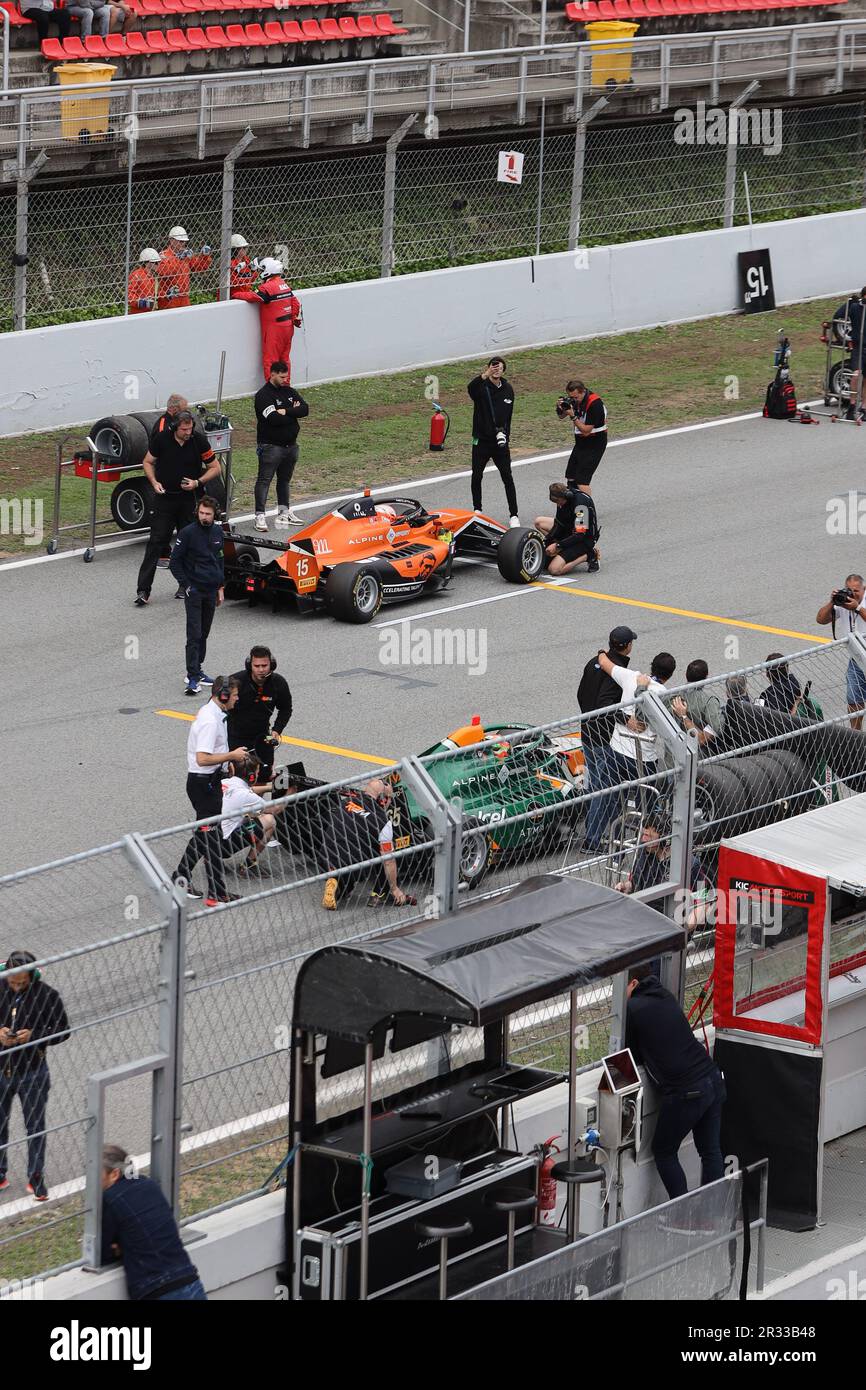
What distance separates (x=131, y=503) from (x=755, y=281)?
481 inches

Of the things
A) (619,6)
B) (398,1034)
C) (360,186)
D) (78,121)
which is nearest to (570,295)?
(360,186)

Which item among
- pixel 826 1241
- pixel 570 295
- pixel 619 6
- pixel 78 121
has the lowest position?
pixel 826 1241

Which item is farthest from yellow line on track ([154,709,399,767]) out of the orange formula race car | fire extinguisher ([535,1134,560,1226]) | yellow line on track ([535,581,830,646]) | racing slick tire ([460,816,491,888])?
fire extinguisher ([535,1134,560,1226])

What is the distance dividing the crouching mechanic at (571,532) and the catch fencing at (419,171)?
21.1 feet

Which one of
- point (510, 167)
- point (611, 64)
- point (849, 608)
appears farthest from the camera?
point (611, 64)

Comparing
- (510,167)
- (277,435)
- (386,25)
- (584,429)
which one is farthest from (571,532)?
(386,25)

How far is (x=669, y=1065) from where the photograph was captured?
1032 centimetres

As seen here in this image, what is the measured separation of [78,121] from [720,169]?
1001 centimetres

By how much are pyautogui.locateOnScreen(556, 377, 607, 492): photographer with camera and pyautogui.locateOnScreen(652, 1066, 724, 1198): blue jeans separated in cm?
1109

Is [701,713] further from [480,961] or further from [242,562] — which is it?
[242,562]

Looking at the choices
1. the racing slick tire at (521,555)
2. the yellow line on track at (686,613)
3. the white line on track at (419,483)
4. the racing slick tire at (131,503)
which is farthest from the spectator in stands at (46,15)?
the yellow line on track at (686,613)

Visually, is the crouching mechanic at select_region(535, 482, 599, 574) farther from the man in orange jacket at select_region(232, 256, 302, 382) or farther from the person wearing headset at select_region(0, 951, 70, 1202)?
the person wearing headset at select_region(0, 951, 70, 1202)
